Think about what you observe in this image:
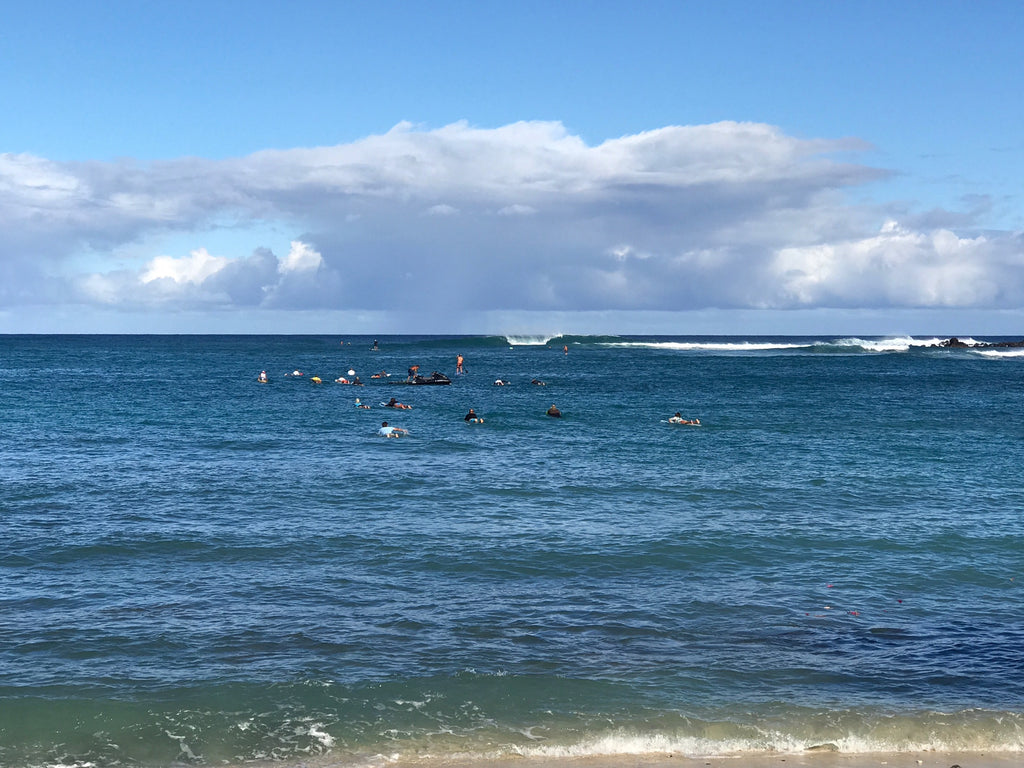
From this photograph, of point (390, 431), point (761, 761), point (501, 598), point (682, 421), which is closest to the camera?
point (761, 761)

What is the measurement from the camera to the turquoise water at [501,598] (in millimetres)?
16859

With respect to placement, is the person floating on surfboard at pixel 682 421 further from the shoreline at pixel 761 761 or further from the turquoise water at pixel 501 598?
the shoreline at pixel 761 761

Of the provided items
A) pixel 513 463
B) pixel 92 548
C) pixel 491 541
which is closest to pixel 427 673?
pixel 491 541

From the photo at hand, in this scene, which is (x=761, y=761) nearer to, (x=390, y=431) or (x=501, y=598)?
(x=501, y=598)

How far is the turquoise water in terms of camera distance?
55.3 ft

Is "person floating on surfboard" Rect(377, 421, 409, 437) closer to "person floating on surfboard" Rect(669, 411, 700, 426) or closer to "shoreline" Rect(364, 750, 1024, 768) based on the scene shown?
"person floating on surfboard" Rect(669, 411, 700, 426)

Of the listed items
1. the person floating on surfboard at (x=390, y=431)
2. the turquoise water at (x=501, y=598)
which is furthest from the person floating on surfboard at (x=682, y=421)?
the person floating on surfboard at (x=390, y=431)

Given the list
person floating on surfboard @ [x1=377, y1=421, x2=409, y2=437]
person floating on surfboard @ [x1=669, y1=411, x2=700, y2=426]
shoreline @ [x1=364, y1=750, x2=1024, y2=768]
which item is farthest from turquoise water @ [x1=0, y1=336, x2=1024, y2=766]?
person floating on surfboard @ [x1=669, y1=411, x2=700, y2=426]

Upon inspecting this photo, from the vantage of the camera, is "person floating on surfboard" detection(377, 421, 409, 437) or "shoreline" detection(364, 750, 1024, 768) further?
"person floating on surfboard" detection(377, 421, 409, 437)

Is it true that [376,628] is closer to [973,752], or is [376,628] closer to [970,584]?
[973,752]

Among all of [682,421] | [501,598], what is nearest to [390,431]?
[682,421]

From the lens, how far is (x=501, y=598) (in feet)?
77.1

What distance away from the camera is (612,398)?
83.3m

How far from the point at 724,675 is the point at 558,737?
427 centimetres
